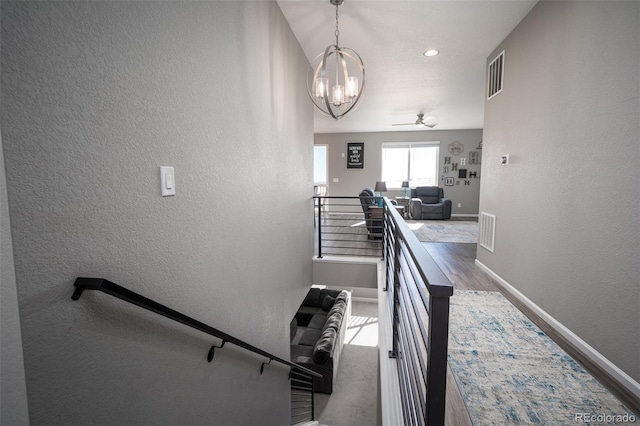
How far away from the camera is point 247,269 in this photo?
2027 mm

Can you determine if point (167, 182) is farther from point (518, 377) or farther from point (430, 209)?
point (430, 209)

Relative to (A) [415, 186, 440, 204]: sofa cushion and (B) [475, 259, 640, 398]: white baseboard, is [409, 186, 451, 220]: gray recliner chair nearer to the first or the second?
(A) [415, 186, 440, 204]: sofa cushion

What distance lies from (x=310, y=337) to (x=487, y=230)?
3.80 meters

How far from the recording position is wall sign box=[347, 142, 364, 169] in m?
9.70

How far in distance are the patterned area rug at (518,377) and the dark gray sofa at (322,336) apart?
9.59 feet

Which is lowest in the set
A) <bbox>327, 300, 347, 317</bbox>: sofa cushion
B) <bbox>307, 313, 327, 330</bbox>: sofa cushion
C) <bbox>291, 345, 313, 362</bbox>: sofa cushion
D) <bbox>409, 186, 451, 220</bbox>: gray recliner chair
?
<bbox>291, 345, 313, 362</bbox>: sofa cushion

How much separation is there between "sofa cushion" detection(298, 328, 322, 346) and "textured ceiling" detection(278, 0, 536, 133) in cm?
462

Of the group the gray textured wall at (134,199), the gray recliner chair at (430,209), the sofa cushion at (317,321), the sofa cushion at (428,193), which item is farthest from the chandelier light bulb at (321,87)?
the sofa cushion at (428,193)

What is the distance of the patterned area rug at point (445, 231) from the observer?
18.5 ft

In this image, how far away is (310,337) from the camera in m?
5.82

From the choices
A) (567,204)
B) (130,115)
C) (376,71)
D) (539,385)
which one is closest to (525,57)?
(567,204)

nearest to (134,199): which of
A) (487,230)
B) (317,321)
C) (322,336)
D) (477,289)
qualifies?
(477,289)

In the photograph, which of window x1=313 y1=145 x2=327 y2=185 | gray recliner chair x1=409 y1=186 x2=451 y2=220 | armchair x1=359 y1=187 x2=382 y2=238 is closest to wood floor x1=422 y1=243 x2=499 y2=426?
armchair x1=359 y1=187 x2=382 y2=238

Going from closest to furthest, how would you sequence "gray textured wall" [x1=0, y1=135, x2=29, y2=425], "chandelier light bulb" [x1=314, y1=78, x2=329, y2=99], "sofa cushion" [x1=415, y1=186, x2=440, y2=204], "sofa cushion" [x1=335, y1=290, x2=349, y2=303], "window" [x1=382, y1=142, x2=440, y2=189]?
"gray textured wall" [x1=0, y1=135, x2=29, y2=425] < "chandelier light bulb" [x1=314, y1=78, x2=329, y2=99] < "sofa cushion" [x1=335, y1=290, x2=349, y2=303] < "sofa cushion" [x1=415, y1=186, x2=440, y2=204] < "window" [x1=382, y1=142, x2=440, y2=189]
